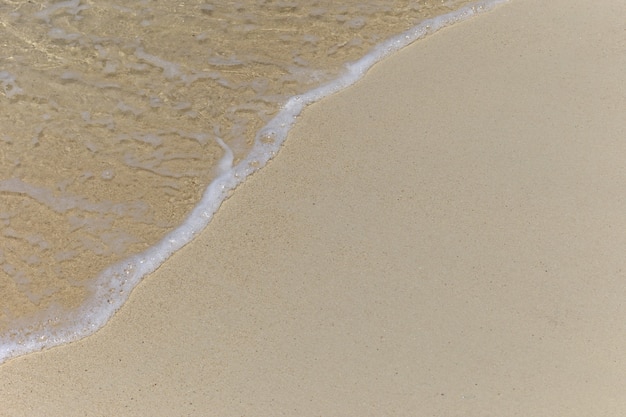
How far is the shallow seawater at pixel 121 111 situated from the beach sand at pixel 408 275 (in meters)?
0.31

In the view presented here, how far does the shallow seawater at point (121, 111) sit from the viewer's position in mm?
3465

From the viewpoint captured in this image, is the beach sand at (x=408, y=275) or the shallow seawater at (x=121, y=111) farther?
the shallow seawater at (x=121, y=111)

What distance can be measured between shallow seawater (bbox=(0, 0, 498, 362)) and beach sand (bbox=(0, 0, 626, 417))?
31 centimetres

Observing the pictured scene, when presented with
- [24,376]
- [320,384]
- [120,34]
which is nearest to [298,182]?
[320,384]

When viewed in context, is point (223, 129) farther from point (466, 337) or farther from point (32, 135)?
point (466, 337)

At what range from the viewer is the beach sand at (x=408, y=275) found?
3115mm

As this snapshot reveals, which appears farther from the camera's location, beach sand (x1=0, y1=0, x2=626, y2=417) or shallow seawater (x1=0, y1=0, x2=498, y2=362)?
shallow seawater (x1=0, y1=0, x2=498, y2=362)

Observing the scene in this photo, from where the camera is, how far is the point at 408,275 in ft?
10.7

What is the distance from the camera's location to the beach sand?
3.12 metres

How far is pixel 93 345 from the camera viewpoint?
10.8ft

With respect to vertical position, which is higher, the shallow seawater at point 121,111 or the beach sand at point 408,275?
the shallow seawater at point 121,111

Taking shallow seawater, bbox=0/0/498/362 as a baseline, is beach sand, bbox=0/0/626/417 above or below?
below

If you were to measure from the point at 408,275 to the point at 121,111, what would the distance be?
2.50 meters

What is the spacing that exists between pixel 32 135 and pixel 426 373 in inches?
132
